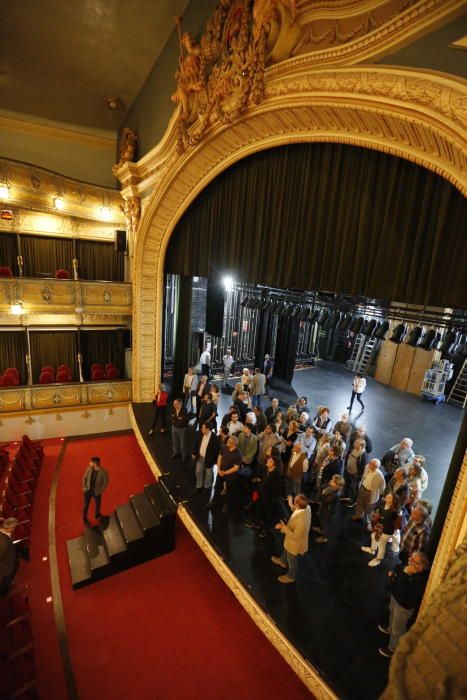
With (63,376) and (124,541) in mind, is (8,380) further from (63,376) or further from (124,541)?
(124,541)

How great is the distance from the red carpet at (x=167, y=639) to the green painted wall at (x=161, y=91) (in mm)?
8501

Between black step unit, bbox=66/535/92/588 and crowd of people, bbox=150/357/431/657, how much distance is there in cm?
191

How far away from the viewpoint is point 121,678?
359 centimetres

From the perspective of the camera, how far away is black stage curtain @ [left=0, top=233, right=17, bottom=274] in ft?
29.6

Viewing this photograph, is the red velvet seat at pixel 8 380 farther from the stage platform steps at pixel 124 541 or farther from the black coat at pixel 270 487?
the black coat at pixel 270 487

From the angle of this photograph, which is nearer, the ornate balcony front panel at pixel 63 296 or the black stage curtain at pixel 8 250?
the ornate balcony front panel at pixel 63 296

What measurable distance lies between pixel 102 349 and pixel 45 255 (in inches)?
123

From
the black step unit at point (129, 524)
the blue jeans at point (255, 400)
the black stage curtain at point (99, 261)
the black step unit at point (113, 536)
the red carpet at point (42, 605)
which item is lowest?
the red carpet at point (42, 605)

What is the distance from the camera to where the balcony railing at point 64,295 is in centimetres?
784

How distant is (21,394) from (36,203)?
15.6 feet

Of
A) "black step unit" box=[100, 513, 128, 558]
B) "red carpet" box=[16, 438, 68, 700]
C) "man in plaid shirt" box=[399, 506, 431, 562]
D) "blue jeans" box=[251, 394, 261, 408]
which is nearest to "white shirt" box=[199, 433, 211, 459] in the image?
"black step unit" box=[100, 513, 128, 558]

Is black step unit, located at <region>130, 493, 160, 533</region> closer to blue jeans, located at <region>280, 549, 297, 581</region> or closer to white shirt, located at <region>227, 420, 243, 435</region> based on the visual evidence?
white shirt, located at <region>227, 420, 243, 435</region>

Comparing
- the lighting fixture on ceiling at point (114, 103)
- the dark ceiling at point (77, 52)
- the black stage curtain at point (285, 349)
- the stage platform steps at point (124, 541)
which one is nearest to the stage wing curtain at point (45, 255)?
the dark ceiling at point (77, 52)

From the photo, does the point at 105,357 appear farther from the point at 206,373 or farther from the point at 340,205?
the point at 340,205
